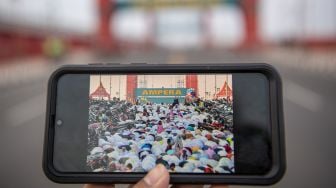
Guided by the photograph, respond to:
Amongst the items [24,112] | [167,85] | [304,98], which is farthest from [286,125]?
[167,85]

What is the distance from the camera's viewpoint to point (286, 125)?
3207 mm

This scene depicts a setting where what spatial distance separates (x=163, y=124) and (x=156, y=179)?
0.15 metres

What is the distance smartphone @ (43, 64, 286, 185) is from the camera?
919 mm

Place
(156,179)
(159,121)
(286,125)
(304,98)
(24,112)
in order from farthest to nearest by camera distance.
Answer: (304,98), (24,112), (286,125), (159,121), (156,179)

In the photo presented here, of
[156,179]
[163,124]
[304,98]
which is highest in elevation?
[304,98]

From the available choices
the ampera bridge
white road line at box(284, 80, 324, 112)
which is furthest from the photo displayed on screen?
white road line at box(284, 80, 324, 112)

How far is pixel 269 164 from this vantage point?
0.91 meters

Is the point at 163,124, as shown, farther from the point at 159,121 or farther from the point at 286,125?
the point at 286,125

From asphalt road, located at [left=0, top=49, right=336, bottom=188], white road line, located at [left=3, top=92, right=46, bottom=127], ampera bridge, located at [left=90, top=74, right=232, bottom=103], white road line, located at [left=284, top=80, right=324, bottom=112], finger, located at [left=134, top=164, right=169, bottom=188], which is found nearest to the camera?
finger, located at [left=134, top=164, right=169, bottom=188]

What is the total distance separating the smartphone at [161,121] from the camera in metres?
0.92

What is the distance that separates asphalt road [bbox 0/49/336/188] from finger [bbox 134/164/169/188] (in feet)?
2.51

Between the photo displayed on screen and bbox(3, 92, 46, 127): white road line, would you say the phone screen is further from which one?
bbox(3, 92, 46, 127): white road line

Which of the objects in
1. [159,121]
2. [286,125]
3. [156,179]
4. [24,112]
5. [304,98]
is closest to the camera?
[156,179]

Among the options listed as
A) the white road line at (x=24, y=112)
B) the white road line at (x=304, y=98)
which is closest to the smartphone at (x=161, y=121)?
the white road line at (x=24, y=112)
